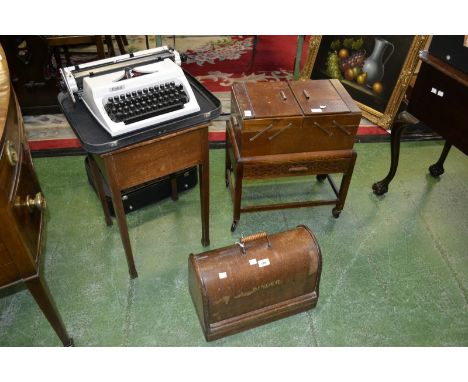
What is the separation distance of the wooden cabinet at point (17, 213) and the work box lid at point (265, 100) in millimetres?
1104

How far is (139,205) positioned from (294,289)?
48.8 inches

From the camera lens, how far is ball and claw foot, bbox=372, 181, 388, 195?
3018mm

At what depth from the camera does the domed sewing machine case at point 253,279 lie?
6.45 feet

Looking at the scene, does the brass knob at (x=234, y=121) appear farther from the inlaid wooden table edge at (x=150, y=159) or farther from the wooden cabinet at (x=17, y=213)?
the wooden cabinet at (x=17, y=213)

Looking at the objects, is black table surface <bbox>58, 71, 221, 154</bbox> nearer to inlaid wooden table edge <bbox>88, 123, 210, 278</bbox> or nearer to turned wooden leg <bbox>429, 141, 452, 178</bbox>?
inlaid wooden table edge <bbox>88, 123, 210, 278</bbox>

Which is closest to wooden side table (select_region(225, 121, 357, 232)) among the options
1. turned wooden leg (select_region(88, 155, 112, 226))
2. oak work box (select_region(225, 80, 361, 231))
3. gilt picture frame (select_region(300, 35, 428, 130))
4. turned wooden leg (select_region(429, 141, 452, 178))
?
oak work box (select_region(225, 80, 361, 231))

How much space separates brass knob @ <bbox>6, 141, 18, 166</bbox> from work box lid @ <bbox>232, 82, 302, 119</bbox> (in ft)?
3.72

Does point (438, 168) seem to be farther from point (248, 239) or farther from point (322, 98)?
point (248, 239)

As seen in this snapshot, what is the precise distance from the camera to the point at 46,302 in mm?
1849

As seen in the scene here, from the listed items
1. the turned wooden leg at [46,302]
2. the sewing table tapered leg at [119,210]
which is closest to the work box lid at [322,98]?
the sewing table tapered leg at [119,210]

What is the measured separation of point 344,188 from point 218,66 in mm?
2384

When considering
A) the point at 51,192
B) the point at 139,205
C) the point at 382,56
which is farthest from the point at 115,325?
the point at 382,56

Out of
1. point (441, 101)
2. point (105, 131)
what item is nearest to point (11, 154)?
point (105, 131)

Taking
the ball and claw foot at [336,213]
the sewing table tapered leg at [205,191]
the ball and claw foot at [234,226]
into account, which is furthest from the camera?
the ball and claw foot at [336,213]
